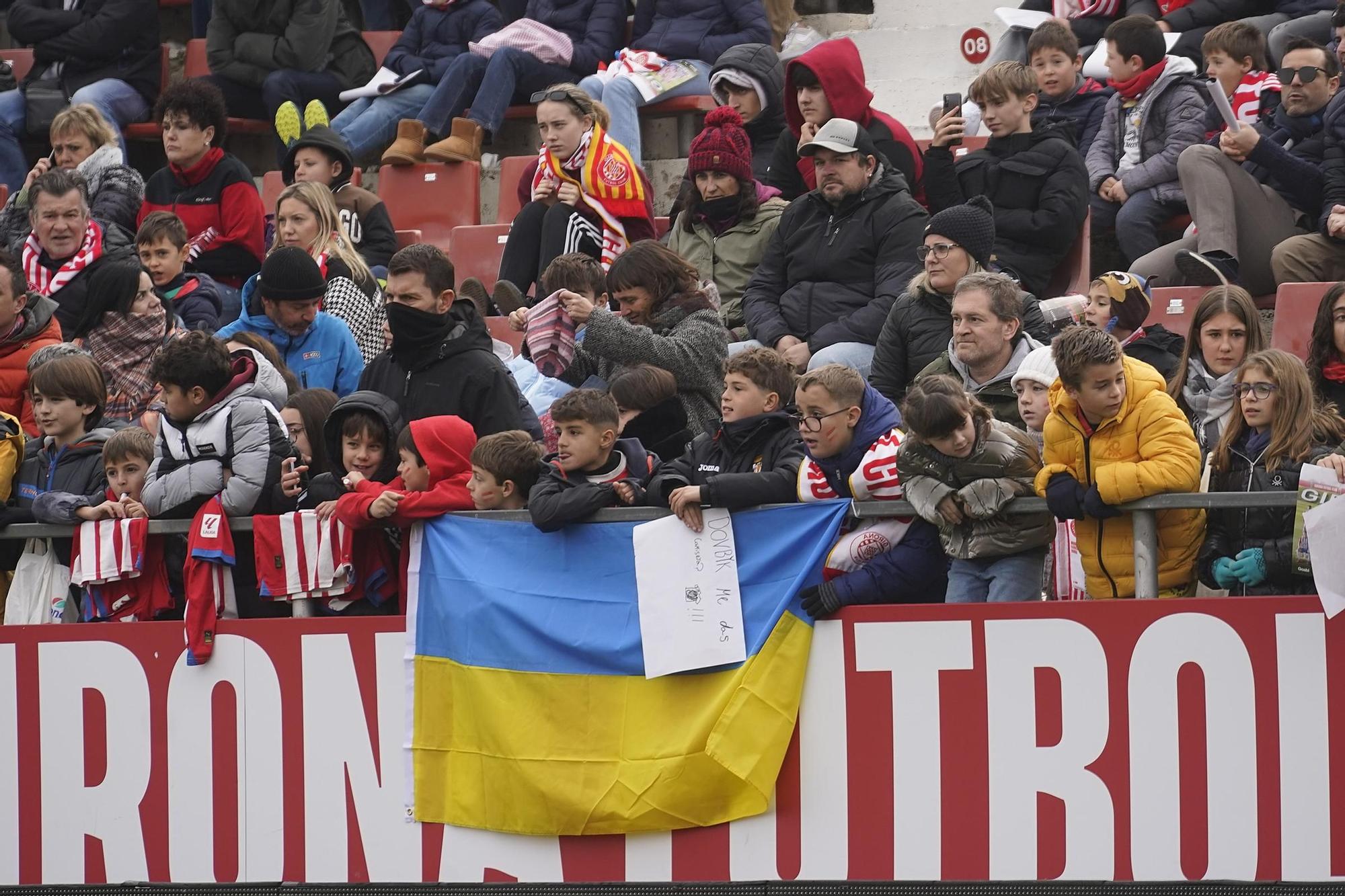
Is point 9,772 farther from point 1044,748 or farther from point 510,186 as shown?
point 510,186

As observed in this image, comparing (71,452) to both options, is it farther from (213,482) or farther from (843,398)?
(843,398)

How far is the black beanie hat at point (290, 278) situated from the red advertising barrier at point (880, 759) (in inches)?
63.6

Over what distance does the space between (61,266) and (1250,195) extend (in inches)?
209

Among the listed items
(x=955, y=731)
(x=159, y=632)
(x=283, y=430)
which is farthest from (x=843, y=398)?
(x=159, y=632)

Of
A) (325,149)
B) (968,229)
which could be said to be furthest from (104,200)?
(968,229)

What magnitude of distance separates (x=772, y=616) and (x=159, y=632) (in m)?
2.21

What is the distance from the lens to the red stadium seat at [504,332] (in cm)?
909

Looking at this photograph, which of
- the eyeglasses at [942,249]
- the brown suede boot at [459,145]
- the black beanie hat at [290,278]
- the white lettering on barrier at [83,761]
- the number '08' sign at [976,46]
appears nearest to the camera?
the white lettering on barrier at [83,761]

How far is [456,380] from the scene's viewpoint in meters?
7.05

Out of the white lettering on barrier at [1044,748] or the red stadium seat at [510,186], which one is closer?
the white lettering on barrier at [1044,748]

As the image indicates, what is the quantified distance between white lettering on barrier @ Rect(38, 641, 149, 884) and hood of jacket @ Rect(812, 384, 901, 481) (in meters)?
2.52

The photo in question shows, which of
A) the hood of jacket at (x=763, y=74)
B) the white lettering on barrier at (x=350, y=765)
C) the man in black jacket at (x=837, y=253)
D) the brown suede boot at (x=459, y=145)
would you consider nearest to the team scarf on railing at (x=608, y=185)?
the hood of jacket at (x=763, y=74)

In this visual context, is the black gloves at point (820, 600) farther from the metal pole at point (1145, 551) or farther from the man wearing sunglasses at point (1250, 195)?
the man wearing sunglasses at point (1250, 195)

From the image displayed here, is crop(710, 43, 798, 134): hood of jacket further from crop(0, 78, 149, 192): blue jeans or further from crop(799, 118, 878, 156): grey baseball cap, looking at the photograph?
crop(0, 78, 149, 192): blue jeans
